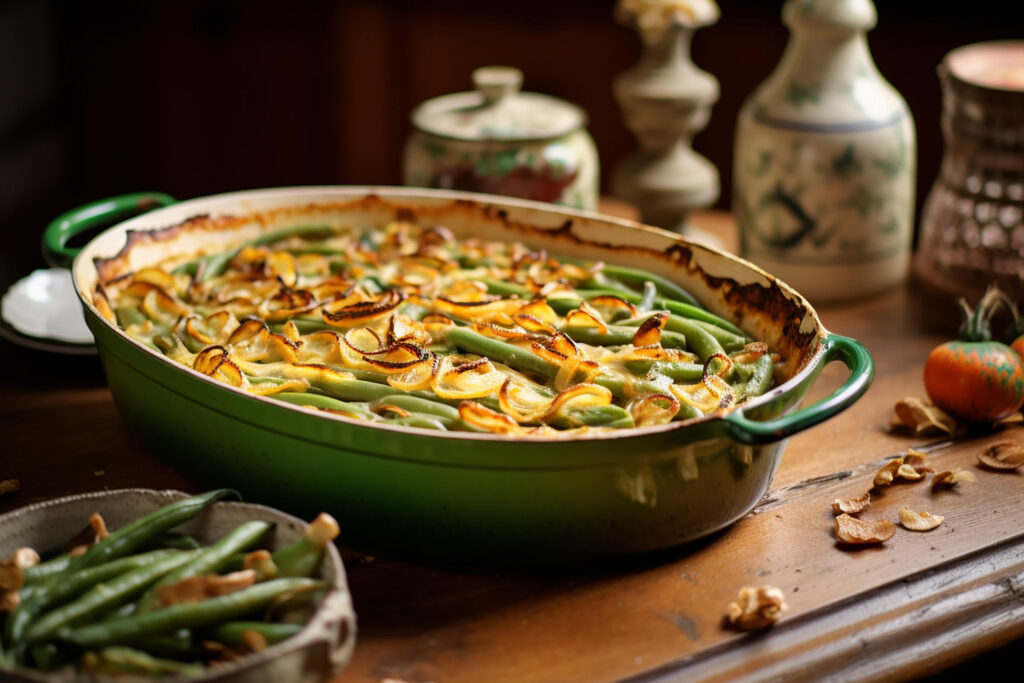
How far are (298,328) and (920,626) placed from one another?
927 millimetres

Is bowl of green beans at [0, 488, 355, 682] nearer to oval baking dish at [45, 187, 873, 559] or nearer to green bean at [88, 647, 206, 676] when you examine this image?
green bean at [88, 647, 206, 676]

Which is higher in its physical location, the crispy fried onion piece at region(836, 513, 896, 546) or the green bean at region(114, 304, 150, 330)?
the green bean at region(114, 304, 150, 330)

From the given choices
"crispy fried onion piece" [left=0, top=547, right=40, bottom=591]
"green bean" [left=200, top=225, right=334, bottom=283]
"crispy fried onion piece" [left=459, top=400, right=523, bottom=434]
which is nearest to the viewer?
"crispy fried onion piece" [left=0, top=547, right=40, bottom=591]

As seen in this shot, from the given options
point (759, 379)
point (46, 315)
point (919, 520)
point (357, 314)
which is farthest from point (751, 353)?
point (46, 315)

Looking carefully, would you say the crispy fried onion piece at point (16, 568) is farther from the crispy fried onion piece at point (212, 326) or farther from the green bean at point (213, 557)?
the crispy fried onion piece at point (212, 326)

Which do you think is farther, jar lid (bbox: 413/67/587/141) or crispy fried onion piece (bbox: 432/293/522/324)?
jar lid (bbox: 413/67/587/141)

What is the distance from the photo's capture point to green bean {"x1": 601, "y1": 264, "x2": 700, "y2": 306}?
1.77m

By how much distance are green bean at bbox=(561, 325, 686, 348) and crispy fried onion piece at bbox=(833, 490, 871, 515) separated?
0.31 m

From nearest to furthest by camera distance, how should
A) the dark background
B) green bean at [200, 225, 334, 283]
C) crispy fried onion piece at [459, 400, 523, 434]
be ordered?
crispy fried onion piece at [459, 400, 523, 434], green bean at [200, 225, 334, 283], the dark background

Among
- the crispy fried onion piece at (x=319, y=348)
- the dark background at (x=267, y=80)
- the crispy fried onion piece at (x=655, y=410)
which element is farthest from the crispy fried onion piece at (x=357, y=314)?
the dark background at (x=267, y=80)

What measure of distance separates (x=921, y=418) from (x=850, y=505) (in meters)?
0.31

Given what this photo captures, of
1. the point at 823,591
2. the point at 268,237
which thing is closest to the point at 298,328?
the point at 268,237

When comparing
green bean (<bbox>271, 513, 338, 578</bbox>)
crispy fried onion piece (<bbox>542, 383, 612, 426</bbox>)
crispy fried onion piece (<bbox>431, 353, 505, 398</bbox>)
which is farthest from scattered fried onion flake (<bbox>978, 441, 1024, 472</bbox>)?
green bean (<bbox>271, 513, 338, 578</bbox>)

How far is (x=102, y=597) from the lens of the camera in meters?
1.08
